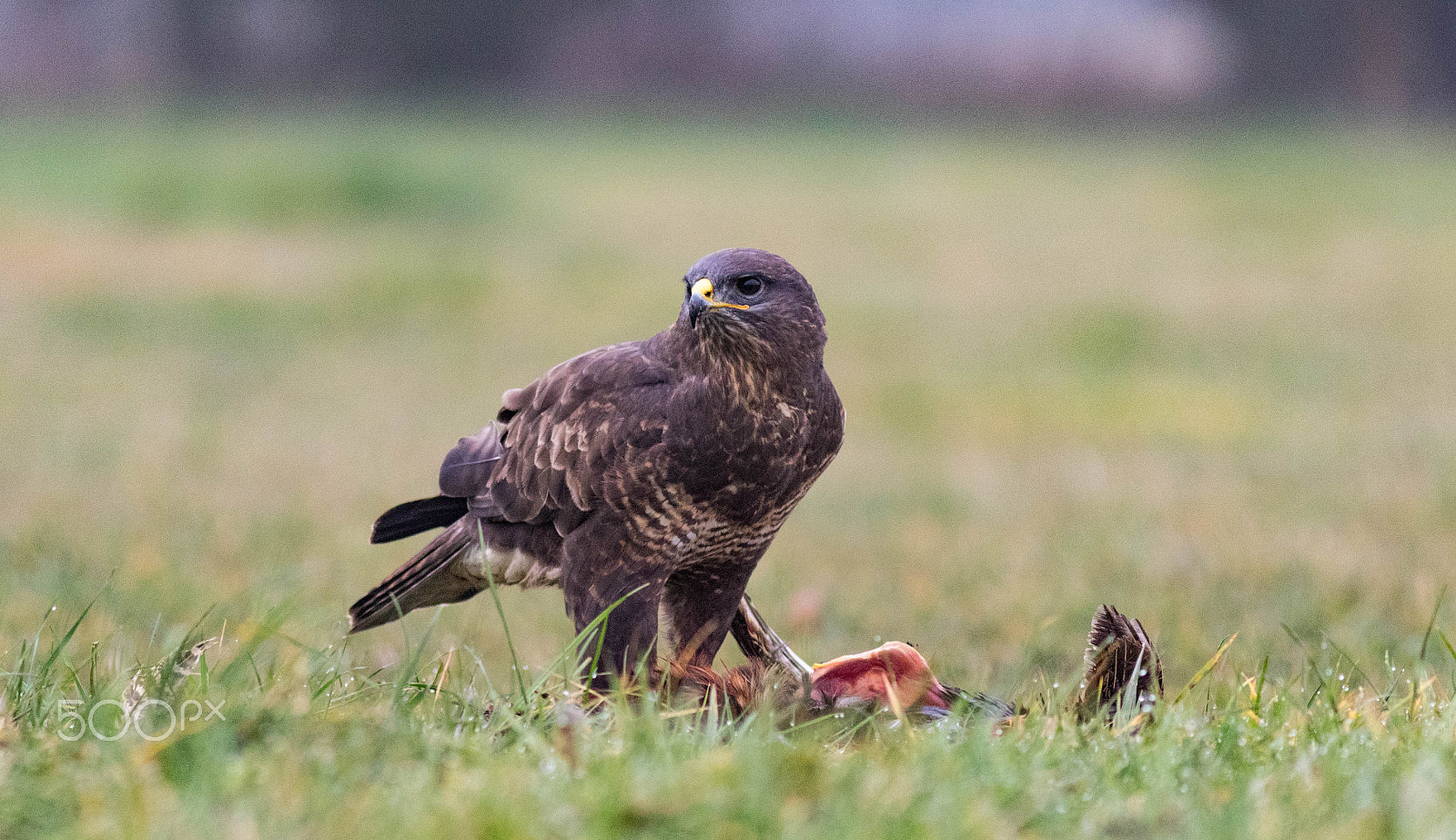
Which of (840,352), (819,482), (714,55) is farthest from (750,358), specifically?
(714,55)

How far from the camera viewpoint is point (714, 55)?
64.2 feet

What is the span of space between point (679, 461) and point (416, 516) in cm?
96

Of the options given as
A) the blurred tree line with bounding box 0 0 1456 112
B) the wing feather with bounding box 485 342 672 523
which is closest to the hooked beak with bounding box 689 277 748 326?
the wing feather with bounding box 485 342 672 523

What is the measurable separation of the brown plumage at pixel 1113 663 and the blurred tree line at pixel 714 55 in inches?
656

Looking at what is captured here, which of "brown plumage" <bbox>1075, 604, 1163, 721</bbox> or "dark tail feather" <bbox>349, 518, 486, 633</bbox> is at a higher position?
"brown plumage" <bbox>1075, 604, 1163, 721</bbox>

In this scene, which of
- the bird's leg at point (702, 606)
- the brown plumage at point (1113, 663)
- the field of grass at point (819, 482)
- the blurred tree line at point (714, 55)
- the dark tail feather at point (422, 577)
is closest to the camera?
the field of grass at point (819, 482)

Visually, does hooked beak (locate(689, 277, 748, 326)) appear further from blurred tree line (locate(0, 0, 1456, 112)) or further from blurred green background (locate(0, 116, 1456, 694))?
blurred tree line (locate(0, 0, 1456, 112))

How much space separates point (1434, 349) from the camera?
11.0 metres

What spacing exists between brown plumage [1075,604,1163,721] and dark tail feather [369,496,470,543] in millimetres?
1563

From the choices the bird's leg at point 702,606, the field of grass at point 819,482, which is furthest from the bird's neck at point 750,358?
the field of grass at point 819,482

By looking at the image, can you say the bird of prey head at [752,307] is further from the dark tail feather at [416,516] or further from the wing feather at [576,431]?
the dark tail feather at [416,516]

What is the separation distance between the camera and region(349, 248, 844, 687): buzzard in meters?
3.14

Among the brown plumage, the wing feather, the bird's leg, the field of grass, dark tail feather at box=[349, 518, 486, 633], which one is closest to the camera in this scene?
the field of grass

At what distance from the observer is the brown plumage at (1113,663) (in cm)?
288
